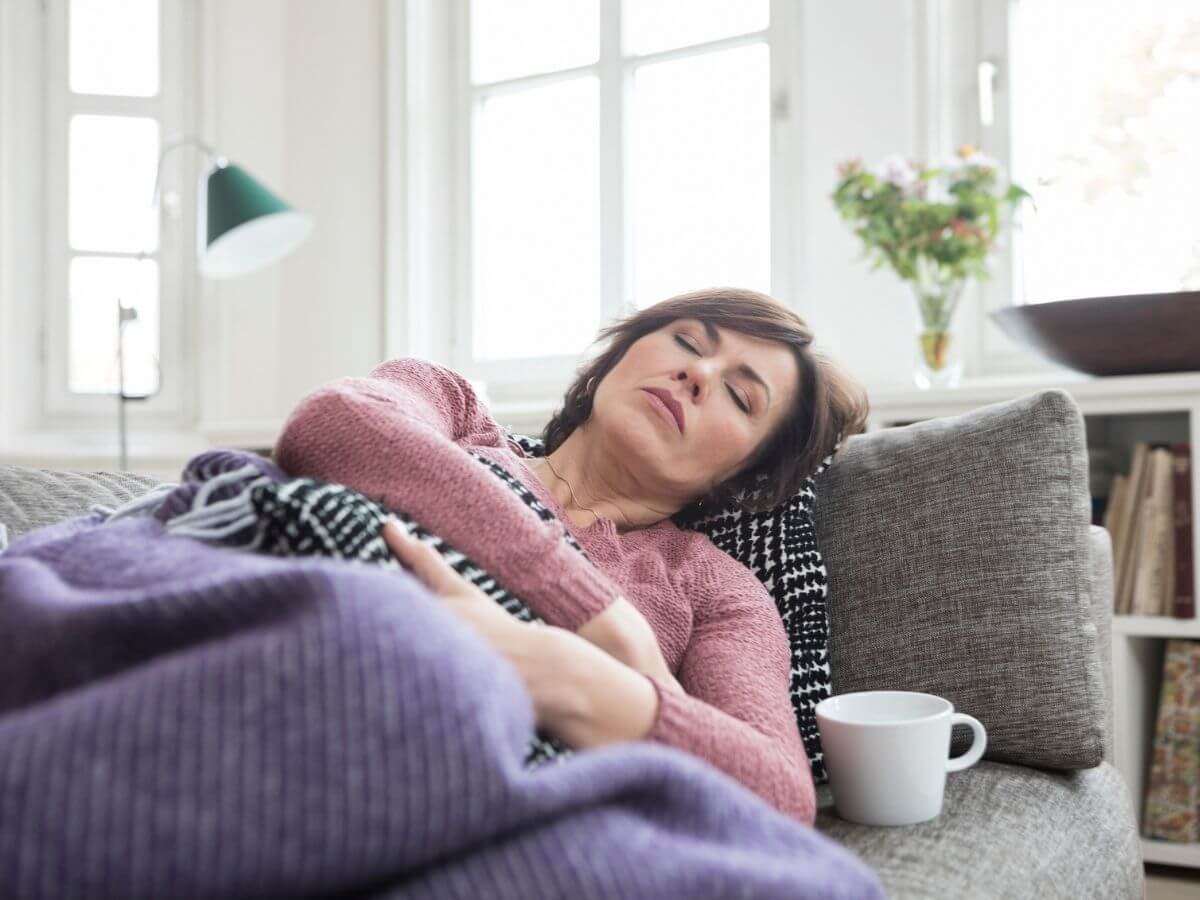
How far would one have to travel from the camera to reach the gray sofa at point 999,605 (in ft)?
3.50

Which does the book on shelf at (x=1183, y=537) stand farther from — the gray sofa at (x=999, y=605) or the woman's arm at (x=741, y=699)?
the woman's arm at (x=741, y=699)

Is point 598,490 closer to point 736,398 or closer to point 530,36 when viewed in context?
point 736,398

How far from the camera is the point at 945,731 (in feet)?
3.04

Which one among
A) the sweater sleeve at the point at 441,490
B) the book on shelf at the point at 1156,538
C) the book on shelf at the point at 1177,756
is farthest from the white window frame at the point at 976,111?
the sweater sleeve at the point at 441,490

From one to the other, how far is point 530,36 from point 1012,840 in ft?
9.51

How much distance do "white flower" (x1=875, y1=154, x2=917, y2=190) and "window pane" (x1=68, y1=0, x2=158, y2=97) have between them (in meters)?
2.22

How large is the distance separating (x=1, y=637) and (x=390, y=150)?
2839 mm

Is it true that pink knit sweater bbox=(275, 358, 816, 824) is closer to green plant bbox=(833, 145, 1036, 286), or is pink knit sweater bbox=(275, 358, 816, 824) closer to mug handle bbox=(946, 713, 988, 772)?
mug handle bbox=(946, 713, 988, 772)

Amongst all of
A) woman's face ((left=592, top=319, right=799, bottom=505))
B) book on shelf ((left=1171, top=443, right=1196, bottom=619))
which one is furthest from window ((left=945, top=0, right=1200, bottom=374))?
woman's face ((left=592, top=319, right=799, bottom=505))

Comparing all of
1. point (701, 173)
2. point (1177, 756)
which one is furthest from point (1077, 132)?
point (1177, 756)

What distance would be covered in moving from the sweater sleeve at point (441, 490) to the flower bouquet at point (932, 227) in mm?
1603

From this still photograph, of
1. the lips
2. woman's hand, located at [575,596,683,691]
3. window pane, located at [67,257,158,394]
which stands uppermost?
window pane, located at [67,257,158,394]

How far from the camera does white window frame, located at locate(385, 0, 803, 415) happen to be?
2924 millimetres

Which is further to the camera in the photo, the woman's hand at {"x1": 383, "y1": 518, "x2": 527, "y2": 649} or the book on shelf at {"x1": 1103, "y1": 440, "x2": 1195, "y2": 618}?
the book on shelf at {"x1": 1103, "y1": 440, "x2": 1195, "y2": 618}
